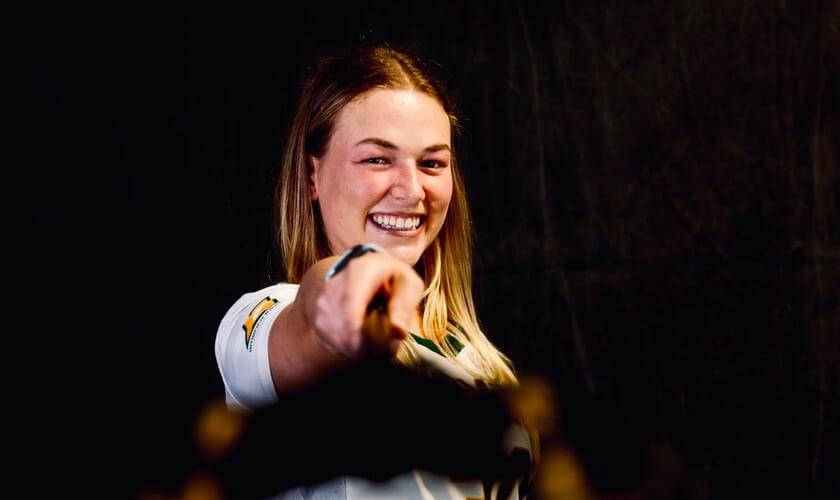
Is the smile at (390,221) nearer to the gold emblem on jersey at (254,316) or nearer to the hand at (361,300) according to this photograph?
the gold emblem on jersey at (254,316)

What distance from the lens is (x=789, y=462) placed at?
1.21 m

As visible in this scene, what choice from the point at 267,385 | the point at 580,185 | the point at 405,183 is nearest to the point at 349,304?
the point at 267,385

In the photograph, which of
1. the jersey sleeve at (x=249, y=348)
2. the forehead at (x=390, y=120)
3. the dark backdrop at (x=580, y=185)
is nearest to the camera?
the jersey sleeve at (x=249, y=348)

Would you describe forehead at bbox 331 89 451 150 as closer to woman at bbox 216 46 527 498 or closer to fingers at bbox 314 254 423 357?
woman at bbox 216 46 527 498

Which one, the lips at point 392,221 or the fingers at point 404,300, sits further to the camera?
the lips at point 392,221

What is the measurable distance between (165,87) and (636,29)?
28.3 inches

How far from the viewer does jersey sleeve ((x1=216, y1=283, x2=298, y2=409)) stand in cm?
55

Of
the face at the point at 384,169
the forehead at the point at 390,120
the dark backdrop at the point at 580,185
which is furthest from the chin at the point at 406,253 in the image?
the dark backdrop at the point at 580,185

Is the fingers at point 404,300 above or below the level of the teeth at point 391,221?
above

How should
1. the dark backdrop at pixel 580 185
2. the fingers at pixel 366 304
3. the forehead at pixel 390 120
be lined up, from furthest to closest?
the dark backdrop at pixel 580 185 → the forehead at pixel 390 120 → the fingers at pixel 366 304

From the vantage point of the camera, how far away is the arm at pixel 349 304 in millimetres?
412

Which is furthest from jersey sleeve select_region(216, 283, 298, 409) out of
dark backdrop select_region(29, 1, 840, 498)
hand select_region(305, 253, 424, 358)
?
dark backdrop select_region(29, 1, 840, 498)

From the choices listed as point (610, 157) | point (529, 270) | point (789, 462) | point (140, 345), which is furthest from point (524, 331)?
point (140, 345)

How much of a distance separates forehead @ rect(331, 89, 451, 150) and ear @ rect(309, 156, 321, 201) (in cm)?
4
